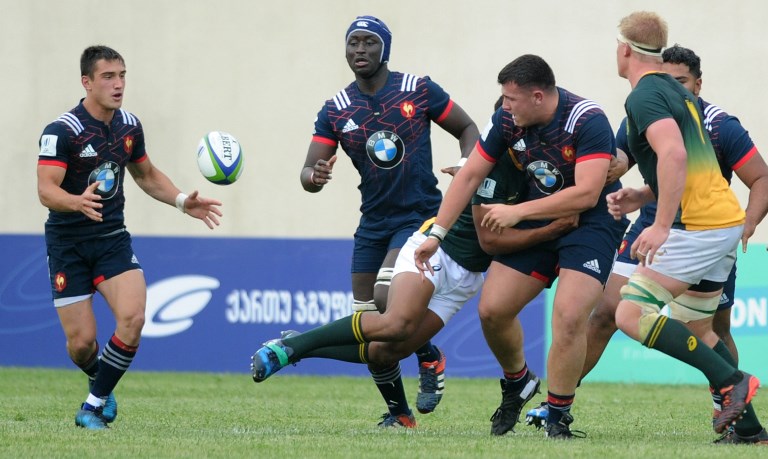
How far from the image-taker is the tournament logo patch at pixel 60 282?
27.9 feet

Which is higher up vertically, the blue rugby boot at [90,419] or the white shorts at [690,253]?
the white shorts at [690,253]

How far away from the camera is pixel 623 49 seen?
6.71 meters

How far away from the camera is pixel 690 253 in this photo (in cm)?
662

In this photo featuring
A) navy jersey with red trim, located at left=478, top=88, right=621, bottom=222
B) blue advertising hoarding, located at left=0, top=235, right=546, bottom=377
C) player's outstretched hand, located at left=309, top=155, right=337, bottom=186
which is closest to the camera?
navy jersey with red trim, located at left=478, top=88, right=621, bottom=222

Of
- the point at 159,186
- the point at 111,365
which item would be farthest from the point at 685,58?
the point at 111,365

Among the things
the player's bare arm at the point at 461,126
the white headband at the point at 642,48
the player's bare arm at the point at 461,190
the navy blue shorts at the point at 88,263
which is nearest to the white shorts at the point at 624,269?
the player's bare arm at the point at 461,126

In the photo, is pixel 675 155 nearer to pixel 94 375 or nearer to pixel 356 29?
pixel 356 29

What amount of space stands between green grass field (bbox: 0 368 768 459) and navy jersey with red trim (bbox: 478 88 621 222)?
1.50 metres

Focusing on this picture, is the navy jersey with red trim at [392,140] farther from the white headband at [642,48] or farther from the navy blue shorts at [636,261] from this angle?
the white headband at [642,48]

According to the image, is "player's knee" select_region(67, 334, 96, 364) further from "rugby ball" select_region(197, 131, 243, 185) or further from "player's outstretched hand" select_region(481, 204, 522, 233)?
"player's outstretched hand" select_region(481, 204, 522, 233)

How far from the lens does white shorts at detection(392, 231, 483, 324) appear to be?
7.86 metres

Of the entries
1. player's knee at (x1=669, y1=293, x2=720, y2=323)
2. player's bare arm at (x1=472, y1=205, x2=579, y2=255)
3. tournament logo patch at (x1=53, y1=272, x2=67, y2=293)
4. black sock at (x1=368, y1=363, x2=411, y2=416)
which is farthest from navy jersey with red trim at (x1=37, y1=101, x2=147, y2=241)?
player's knee at (x1=669, y1=293, x2=720, y2=323)

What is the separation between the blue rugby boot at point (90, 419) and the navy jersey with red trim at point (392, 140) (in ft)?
7.32

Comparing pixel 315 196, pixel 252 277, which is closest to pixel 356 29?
pixel 252 277
